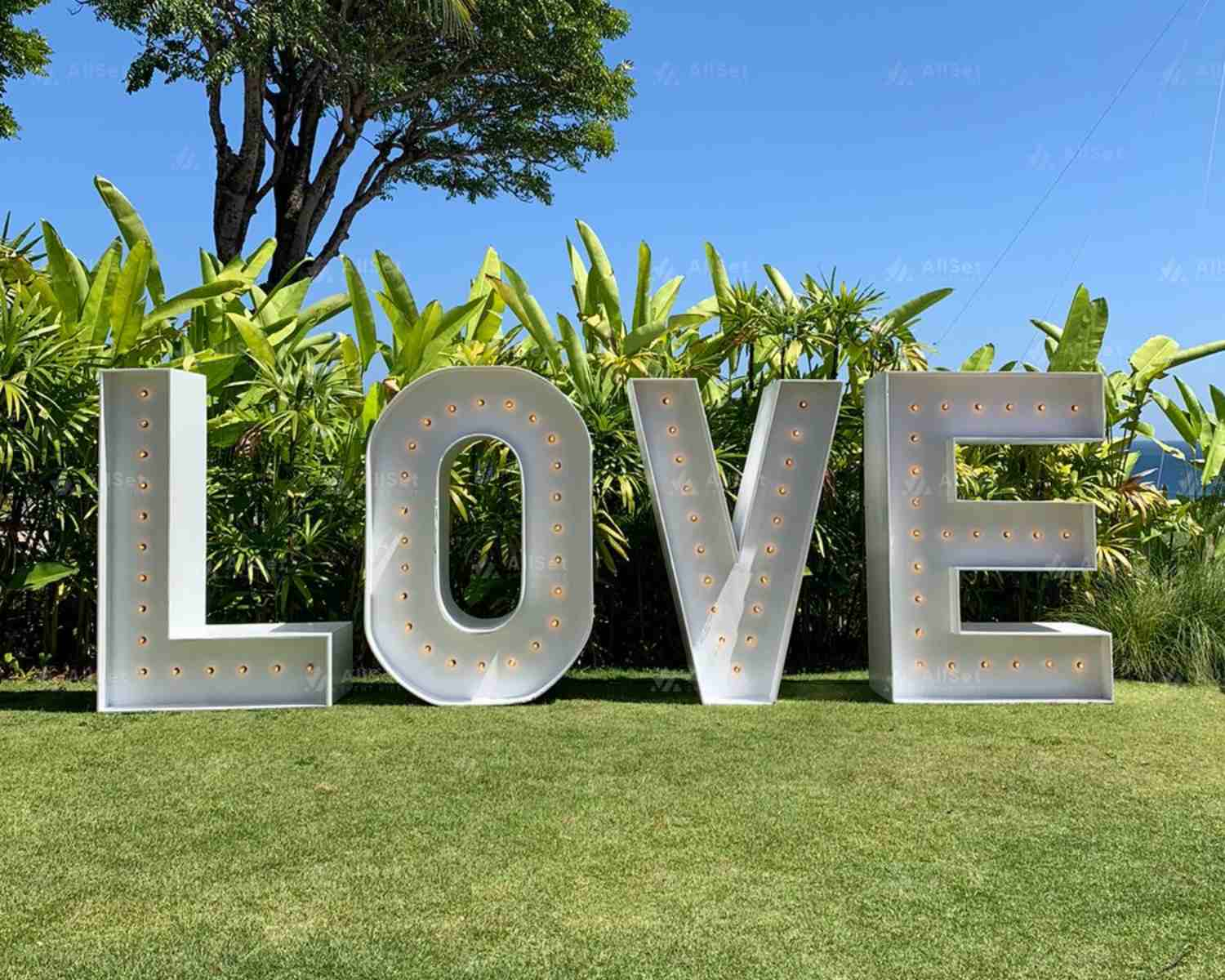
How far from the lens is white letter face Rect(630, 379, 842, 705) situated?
17.7ft

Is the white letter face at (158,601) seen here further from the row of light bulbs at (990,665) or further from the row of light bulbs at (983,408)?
the row of light bulbs at (983,408)

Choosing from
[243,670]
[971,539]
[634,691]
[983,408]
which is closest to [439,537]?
[243,670]

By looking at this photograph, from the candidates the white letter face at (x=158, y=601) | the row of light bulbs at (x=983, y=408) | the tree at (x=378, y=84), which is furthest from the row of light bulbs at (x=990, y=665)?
the tree at (x=378, y=84)

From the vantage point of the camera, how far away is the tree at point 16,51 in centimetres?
1380

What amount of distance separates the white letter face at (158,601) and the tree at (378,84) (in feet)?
30.3

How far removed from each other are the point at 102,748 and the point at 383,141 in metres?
14.2

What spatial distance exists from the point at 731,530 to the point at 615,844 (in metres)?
2.38

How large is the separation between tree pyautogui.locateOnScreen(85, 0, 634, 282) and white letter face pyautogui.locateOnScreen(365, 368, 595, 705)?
9139 millimetres

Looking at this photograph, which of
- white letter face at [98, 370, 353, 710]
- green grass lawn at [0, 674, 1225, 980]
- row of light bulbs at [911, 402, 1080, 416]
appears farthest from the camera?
row of light bulbs at [911, 402, 1080, 416]

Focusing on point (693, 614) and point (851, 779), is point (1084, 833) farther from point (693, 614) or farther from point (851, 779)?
point (693, 614)

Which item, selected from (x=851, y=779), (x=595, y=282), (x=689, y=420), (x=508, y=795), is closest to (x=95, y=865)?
(x=508, y=795)

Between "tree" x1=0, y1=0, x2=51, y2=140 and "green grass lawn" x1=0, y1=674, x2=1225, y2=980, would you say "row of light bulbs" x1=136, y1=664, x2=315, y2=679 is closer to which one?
"green grass lawn" x1=0, y1=674, x2=1225, y2=980

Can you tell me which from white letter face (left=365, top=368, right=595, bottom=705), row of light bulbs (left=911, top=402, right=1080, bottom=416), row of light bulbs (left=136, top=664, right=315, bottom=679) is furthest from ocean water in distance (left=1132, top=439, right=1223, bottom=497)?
row of light bulbs (left=136, top=664, right=315, bottom=679)

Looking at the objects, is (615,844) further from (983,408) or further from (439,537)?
(983,408)
